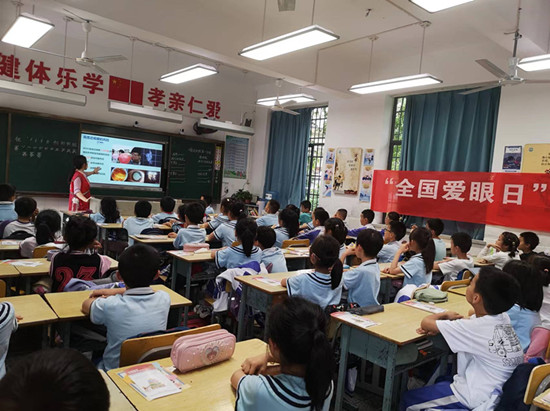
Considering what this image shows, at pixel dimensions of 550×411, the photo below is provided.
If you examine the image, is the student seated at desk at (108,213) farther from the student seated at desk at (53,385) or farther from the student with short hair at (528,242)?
the student with short hair at (528,242)

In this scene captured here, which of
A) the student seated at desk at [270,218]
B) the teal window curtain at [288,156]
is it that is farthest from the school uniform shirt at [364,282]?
the teal window curtain at [288,156]

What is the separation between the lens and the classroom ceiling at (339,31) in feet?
13.6

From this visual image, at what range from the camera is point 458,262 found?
3.77 meters

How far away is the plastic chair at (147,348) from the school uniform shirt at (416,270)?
2086 mm

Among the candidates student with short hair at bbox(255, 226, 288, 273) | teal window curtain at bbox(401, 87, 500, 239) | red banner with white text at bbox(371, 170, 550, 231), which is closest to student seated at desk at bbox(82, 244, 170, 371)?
student with short hair at bbox(255, 226, 288, 273)

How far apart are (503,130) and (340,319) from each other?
4.58 m

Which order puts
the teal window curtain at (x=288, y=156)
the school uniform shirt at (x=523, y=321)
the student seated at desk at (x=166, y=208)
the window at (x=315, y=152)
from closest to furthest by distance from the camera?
the school uniform shirt at (x=523, y=321)
the student seated at desk at (x=166, y=208)
the window at (x=315, y=152)
the teal window curtain at (x=288, y=156)

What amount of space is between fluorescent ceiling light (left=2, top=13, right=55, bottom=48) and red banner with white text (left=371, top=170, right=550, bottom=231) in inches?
199

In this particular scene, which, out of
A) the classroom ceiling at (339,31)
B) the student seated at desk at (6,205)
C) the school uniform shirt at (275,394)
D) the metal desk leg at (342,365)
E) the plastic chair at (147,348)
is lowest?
the metal desk leg at (342,365)

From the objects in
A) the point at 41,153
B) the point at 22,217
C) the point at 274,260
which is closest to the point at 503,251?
the point at 274,260

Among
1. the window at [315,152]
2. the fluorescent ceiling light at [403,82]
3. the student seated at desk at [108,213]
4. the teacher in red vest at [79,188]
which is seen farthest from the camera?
the window at [315,152]

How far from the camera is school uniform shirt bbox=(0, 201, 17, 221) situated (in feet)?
13.0

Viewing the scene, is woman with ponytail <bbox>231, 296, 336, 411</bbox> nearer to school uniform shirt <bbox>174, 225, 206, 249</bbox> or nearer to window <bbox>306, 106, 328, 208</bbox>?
school uniform shirt <bbox>174, 225, 206, 249</bbox>

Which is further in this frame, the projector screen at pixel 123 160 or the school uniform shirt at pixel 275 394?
the projector screen at pixel 123 160
